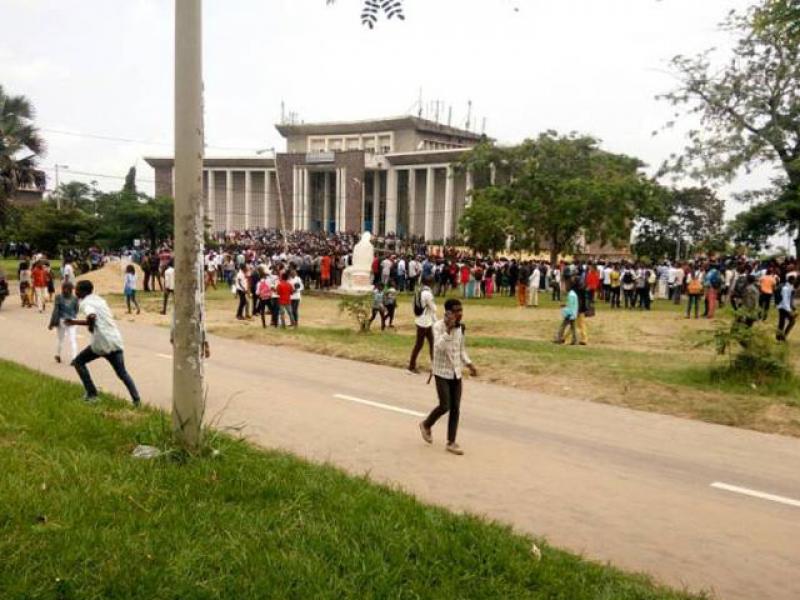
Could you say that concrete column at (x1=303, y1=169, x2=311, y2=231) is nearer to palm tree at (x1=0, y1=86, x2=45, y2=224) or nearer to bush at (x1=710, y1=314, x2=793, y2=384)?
palm tree at (x1=0, y1=86, x2=45, y2=224)

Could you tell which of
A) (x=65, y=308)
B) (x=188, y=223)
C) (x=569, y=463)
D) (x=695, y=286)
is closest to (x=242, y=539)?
(x=188, y=223)

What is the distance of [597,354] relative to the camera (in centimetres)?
1416

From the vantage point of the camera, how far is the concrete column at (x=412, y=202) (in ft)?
232

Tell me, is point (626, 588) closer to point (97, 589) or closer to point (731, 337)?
point (97, 589)

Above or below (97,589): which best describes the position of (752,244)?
above

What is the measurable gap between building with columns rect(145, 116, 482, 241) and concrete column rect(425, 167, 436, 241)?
0.31ft

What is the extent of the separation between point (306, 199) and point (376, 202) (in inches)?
312

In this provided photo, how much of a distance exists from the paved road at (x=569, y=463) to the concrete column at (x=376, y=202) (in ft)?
206

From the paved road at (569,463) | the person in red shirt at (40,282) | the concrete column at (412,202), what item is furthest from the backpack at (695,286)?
the concrete column at (412,202)

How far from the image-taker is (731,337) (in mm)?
11078

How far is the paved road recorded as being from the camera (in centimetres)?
504

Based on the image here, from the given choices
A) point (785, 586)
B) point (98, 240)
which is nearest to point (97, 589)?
point (785, 586)

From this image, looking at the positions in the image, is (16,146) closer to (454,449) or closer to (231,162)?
(454,449)

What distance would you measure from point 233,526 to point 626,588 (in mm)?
2336
